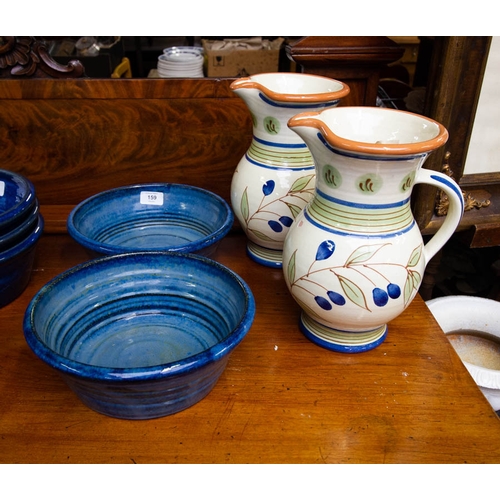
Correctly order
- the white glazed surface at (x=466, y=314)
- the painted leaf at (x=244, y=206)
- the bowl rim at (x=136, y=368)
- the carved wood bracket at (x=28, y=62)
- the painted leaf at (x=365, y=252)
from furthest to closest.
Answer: the white glazed surface at (x=466, y=314) → the carved wood bracket at (x=28, y=62) → the painted leaf at (x=244, y=206) → the painted leaf at (x=365, y=252) → the bowl rim at (x=136, y=368)

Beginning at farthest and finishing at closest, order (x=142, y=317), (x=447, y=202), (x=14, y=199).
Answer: (x=447, y=202)
(x=14, y=199)
(x=142, y=317)

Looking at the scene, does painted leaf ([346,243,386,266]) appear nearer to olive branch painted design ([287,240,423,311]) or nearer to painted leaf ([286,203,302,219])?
olive branch painted design ([287,240,423,311])

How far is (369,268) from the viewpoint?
0.58 m

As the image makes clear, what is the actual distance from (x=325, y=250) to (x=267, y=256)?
269mm

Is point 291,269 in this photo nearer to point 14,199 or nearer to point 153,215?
point 153,215

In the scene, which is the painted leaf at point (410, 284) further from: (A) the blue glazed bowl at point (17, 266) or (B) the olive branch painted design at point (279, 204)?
(A) the blue glazed bowl at point (17, 266)

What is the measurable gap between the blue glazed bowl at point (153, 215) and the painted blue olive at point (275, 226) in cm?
9

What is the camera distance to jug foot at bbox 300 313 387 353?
0.66 m

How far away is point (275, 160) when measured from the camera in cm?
75

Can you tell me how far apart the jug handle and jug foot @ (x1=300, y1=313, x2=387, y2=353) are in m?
0.13

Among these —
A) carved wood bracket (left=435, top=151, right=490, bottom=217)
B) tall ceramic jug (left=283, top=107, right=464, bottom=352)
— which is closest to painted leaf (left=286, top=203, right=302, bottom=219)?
tall ceramic jug (left=283, top=107, right=464, bottom=352)

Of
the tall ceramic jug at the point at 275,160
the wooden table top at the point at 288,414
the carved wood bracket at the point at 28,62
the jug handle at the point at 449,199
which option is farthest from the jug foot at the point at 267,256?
the carved wood bracket at the point at 28,62

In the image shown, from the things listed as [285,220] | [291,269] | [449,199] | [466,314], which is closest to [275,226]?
[285,220]

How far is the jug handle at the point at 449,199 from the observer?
0.59 m
